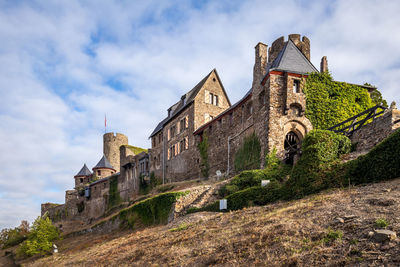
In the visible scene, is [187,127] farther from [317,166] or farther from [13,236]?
[13,236]

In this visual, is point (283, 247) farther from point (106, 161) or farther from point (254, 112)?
point (106, 161)

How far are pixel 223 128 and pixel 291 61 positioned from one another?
976cm

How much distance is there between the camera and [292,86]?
26109 mm

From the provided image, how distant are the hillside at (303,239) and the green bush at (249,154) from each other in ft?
38.4

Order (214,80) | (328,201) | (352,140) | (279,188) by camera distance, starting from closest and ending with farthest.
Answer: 1. (328,201)
2. (279,188)
3. (352,140)
4. (214,80)

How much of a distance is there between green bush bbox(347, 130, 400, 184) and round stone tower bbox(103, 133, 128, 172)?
6250 centimetres

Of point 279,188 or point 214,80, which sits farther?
point 214,80

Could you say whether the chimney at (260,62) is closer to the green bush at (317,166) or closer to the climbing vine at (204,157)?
the climbing vine at (204,157)

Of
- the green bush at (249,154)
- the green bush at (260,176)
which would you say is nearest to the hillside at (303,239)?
the green bush at (260,176)

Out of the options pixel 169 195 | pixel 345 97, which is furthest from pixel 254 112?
pixel 169 195

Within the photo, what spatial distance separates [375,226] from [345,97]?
19.6 meters

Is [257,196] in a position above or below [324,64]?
below

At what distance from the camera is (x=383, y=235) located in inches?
319

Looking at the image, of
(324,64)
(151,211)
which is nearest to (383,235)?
(151,211)
